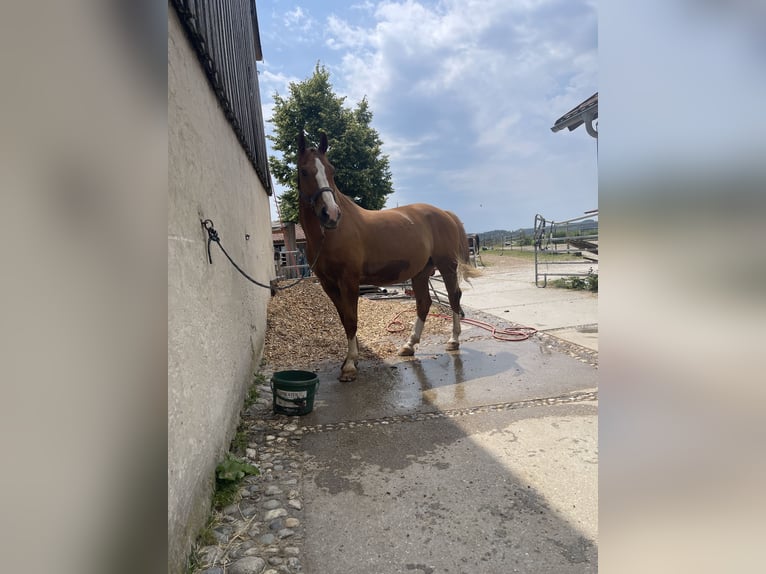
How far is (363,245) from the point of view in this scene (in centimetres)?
409

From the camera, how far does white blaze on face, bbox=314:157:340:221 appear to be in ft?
11.0

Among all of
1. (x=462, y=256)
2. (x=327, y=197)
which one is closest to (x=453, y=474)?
(x=327, y=197)

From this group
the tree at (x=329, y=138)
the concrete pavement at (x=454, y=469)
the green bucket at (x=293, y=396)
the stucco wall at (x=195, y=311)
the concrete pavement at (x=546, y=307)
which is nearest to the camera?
the stucco wall at (x=195, y=311)

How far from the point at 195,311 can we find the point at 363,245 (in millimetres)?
2389

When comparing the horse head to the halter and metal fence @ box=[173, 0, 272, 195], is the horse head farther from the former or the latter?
metal fence @ box=[173, 0, 272, 195]

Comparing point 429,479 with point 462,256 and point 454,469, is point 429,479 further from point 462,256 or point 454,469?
point 462,256

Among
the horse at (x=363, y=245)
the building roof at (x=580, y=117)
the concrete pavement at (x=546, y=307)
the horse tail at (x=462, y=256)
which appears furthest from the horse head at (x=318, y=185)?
the building roof at (x=580, y=117)

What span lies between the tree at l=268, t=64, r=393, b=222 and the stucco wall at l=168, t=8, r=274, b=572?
1437 centimetres

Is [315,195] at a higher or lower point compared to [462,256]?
higher

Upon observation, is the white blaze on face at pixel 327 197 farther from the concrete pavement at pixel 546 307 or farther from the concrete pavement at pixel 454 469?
the concrete pavement at pixel 546 307

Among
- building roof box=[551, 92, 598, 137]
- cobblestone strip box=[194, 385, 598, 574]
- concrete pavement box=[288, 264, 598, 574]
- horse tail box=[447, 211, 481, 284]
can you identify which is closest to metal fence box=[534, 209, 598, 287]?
building roof box=[551, 92, 598, 137]

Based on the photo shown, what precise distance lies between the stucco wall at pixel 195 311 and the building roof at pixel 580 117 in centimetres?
639

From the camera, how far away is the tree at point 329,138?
16703 mm
